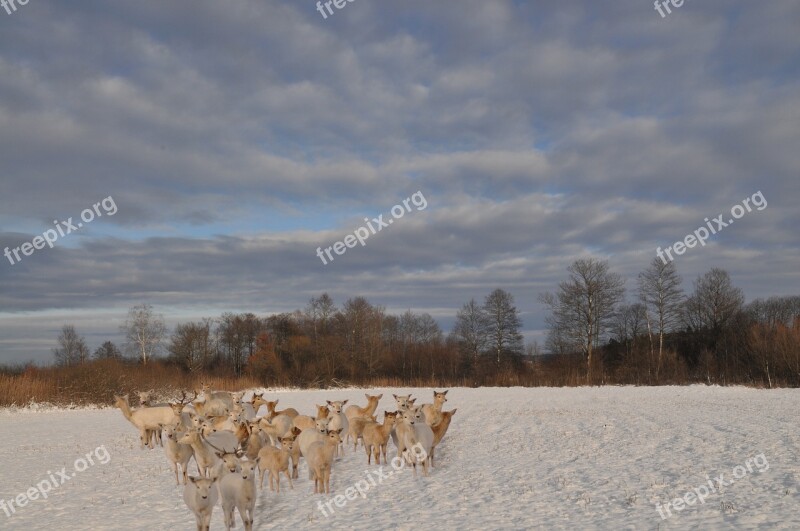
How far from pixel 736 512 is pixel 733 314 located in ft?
203

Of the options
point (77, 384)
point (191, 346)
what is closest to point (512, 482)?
point (77, 384)

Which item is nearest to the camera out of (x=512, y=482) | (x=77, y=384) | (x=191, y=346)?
(x=512, y=482)

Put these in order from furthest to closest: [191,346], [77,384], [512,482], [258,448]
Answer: [191,346] < [77,384] < [258,448] < [512,482]

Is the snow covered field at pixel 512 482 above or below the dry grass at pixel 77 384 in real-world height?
below

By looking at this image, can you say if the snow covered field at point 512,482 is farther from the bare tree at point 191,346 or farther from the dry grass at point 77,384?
the bare tree at point 191,346

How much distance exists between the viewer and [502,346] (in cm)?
6862

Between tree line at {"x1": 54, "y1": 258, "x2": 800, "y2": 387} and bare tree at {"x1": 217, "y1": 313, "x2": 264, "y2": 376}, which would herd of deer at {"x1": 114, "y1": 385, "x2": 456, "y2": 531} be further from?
bare tree at {"x1": 217, "y1": 313, "x2": 264, "y2": 376}

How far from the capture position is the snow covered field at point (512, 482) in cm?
988

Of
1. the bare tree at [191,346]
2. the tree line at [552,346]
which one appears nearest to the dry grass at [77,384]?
the tree line at [552,346]

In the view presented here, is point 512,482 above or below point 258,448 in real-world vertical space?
below

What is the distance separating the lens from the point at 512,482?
12.5 meters

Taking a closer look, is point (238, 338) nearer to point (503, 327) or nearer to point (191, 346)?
point (191, 346)

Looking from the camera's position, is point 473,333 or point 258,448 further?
point 473,333

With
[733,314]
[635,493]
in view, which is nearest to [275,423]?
[635,493]
